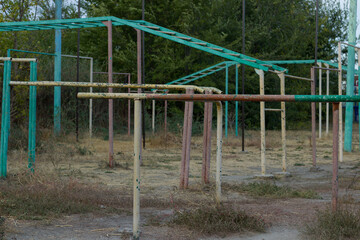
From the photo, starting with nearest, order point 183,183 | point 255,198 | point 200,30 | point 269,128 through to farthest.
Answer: point 255,198
point 183,183
point 200,30
point 269,128

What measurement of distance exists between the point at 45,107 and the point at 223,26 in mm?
9794

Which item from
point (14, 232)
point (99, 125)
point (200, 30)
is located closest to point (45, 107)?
point (99, 125)

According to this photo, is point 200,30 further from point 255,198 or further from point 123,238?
point 123,238

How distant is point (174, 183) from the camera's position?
6.96 meters

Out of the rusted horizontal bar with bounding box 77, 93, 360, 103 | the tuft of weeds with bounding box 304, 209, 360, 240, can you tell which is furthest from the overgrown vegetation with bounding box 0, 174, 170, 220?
the tuft of weeds with bounding box 304, 209, 360, 240

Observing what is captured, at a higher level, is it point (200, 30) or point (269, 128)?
point (200, 30)

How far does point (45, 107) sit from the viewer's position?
17109mm

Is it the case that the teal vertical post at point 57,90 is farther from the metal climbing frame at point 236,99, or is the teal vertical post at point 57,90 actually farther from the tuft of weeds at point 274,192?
the metal climbing frame at point 236,99

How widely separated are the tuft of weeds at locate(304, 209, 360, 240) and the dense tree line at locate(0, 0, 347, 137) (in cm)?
1291

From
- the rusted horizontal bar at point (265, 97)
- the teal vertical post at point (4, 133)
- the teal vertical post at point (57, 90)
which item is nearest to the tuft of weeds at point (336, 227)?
the rusted horizontal bar at point (265, 97)

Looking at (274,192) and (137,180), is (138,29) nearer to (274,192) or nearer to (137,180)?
(274,192)

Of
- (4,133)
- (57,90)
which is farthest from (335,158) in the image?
(57,90)

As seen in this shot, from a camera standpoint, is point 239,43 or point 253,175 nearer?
point 253,175

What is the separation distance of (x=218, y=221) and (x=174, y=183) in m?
2.90
